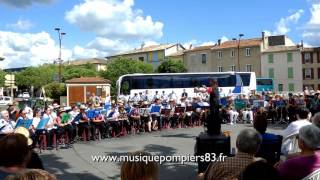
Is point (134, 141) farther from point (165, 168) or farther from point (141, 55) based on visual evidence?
point (141, 55)

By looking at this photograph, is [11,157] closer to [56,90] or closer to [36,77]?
[56,90]

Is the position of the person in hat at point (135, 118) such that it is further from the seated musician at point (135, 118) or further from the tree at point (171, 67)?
the tree at point (171, 67)

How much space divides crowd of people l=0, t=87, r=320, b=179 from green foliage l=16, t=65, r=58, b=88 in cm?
6333

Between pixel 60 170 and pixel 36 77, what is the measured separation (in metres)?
78.9

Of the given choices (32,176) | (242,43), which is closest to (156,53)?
(242,43)

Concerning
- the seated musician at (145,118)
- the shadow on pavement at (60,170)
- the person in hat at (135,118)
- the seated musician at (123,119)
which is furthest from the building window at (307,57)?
the shadow on pavement at (60,170)

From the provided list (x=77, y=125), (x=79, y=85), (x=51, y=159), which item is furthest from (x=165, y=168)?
(x=79, y=85)

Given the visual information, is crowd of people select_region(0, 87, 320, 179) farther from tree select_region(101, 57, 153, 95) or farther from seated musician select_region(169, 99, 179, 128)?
tree select_region(101, 57, 153, 95)

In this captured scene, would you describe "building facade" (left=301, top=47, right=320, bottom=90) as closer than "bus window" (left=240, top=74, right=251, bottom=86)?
No

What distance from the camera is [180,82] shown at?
120 ft

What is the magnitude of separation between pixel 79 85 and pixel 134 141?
24.6 metres

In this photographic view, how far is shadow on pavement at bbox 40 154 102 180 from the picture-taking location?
31.6ft

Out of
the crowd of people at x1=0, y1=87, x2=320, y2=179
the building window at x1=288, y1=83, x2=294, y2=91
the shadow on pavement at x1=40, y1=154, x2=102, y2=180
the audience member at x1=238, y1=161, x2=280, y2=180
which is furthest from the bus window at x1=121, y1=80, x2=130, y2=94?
the building window at x1=288, y1=83, x2=294, y2=91

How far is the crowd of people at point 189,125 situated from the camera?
3996mm
